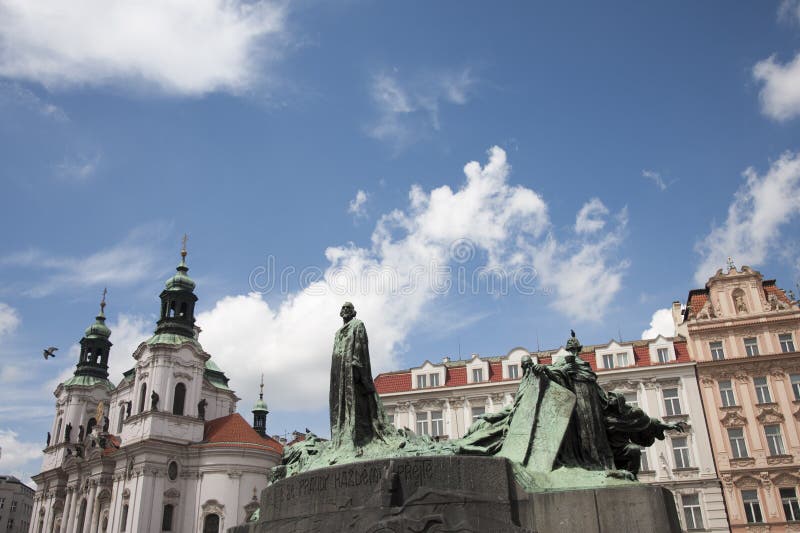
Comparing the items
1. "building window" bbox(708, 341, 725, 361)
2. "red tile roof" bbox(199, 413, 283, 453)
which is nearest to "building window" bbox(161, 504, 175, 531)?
"red tile roof" bbox(199, 413, 283, 453)

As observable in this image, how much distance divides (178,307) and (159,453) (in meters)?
13.5

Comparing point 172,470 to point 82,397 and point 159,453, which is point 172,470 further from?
point 82,397

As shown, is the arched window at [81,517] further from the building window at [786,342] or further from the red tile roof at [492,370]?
the building window at [786,342]

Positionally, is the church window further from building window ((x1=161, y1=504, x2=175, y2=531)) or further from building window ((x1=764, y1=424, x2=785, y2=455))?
building window ((x1=764, y1=424, x2=785, y2=455))

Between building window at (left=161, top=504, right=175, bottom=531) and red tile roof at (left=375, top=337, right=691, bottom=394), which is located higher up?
red tile roof at (left=375, top=337, right=691, bottom=394)

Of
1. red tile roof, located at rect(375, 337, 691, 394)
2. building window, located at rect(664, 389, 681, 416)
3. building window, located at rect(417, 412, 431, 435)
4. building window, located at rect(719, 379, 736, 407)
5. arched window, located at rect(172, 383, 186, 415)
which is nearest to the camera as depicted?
building window, located at rect(719, 379, 736, 407)

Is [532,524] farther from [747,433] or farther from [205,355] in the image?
[205,355]

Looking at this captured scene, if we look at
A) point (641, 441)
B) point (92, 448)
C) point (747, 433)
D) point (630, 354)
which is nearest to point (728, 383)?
point (747, 433)

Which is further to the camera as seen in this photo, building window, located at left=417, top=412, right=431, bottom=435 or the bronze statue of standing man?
building window, located at left=417, top=412, right=431, bottom=435

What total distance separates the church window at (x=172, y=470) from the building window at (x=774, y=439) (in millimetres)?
41281

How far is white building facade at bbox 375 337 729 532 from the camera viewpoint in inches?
1304

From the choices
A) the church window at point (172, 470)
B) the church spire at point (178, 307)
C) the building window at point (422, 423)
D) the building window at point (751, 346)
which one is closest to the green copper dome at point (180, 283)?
the church spire at point (178, 307)

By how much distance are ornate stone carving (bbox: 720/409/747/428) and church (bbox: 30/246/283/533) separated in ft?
107

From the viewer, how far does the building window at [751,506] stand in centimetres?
3172
